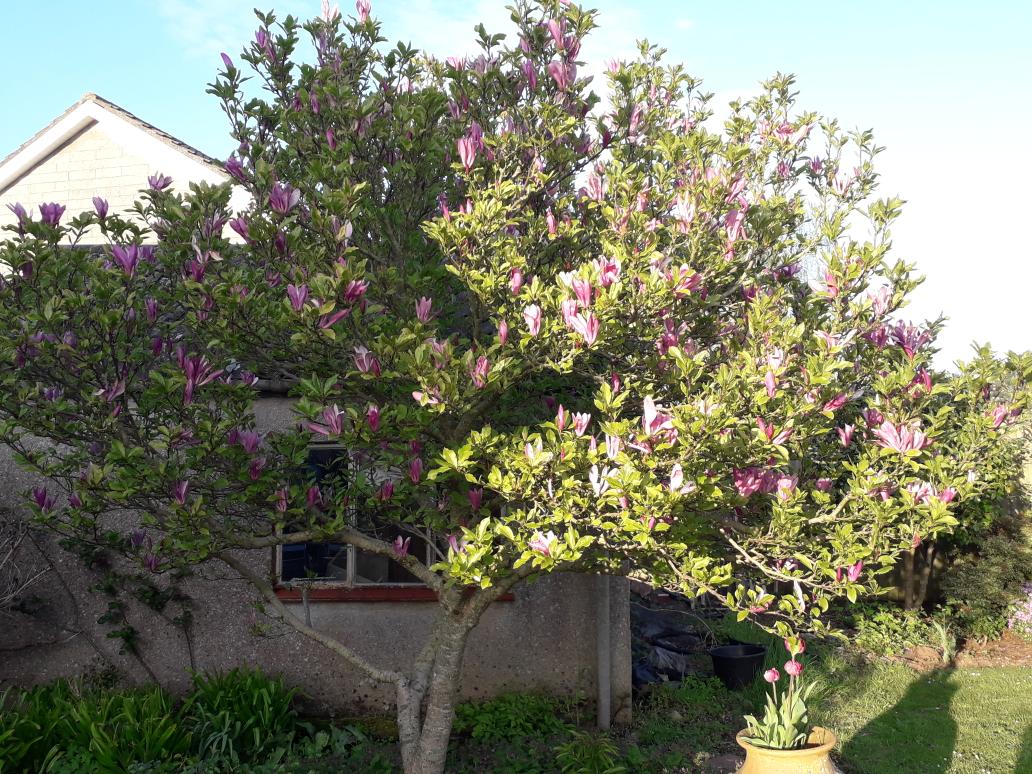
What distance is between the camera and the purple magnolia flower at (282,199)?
4.36 m

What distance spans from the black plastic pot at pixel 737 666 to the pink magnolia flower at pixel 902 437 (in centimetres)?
493

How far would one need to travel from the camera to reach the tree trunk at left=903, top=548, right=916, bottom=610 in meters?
12.3

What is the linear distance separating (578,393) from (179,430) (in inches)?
107

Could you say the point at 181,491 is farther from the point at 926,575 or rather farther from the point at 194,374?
the point at 926,575

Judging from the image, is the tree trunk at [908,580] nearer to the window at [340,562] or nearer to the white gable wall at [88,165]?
the window at [340,562]

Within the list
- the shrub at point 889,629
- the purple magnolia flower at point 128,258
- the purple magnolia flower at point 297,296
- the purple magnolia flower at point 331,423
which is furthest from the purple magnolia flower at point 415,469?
the shrub at point 889,629

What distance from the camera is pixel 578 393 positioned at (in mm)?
5926

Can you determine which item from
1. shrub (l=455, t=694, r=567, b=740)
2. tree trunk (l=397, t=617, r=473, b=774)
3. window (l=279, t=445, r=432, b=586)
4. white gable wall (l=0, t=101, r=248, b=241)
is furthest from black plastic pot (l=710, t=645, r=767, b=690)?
white gable wall (l=0, t=101, r=248, b=241)

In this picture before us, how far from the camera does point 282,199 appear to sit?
4363 mm

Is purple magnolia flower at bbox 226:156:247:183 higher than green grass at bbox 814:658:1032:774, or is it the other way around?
purple magnolia flower at bbox 226:156:247:183

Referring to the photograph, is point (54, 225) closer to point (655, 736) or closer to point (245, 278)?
point (245, 278)

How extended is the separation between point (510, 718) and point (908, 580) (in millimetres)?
7853

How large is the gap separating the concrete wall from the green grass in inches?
90.3

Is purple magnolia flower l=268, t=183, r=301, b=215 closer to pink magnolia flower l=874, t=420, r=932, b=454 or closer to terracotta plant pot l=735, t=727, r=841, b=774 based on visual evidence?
pink magnolia flower l=874, t=420, r=932, b=454
